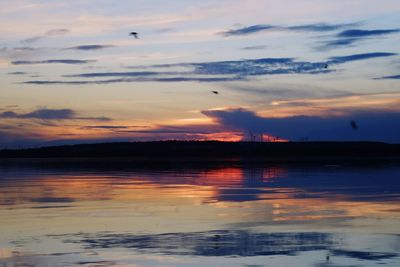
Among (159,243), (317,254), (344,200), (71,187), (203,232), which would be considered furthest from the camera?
(71,187)

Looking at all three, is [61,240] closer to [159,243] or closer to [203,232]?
[159,243]

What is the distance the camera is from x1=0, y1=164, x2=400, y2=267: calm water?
51.4ft

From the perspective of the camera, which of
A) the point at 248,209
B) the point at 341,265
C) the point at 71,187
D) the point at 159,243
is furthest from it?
the point at 71,187

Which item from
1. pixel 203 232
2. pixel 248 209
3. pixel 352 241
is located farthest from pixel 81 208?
pixel 352 241

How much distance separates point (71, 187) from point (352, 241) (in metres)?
21.0

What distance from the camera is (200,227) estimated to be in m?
20.3

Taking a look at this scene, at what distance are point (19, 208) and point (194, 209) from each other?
18.8ft

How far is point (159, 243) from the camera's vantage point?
17.5 meters

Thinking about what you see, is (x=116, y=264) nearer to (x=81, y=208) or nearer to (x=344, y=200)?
(x=81, y=208)

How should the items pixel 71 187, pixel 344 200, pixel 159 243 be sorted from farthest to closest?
pixel 71 187, pixel 344 200, pixel 159 243

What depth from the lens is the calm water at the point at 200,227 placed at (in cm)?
A: 1568

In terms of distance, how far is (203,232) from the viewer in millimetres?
19281

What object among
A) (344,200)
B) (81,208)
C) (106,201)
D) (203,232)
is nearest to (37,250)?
(203,232)

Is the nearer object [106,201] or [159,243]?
[159,243]
